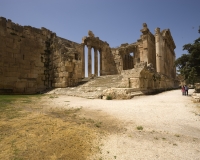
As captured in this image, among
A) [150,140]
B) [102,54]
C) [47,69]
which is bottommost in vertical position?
[150,140]

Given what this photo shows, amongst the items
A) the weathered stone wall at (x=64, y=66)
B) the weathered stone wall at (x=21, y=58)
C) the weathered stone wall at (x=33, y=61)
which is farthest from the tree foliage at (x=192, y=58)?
the weathered stone wall at (x=21, y=58)

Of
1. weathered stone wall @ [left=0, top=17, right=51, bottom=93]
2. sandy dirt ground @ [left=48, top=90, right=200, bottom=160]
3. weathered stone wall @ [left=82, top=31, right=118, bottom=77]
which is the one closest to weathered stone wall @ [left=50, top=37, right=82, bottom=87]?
weathered stone wall @ [left=0, top=17, right=51, bottom=93]

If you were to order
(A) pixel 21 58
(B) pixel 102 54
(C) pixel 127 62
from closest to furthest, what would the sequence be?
(A) pixel 21 58 < (B) pixel 102 54 < (C) pixel 127 62

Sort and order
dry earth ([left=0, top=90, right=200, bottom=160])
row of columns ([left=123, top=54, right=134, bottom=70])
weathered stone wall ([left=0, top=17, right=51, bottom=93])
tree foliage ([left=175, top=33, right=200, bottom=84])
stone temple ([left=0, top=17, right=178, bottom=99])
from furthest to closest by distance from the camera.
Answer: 1. row of columns ([left=123, top=54, right=134, bottom=70])
2. tree foliage ([left=175, top=33, right=200, bottom=84])
3. weathered stone wall ([left=0, top=17, right=51, bottom=93])
4. stone temple ([left=0, top=17, right=178, bottom=99])
5. dry earth ([left=0, top=90, right=200, bottom=160])

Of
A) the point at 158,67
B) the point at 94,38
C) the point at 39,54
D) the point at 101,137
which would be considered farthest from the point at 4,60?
the point at 158,67

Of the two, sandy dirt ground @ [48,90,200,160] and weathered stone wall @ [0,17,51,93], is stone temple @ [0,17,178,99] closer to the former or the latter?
weathered stone wall @ [0,17,51,93]

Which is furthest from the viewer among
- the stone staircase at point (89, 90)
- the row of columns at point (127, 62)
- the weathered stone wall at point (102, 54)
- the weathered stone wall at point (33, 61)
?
the row of columns at point (127, 62)

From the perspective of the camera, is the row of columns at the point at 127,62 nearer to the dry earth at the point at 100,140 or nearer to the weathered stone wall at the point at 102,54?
the weathered stone wall at the point at 102,54

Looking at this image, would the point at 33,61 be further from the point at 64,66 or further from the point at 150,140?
the point at 150,140

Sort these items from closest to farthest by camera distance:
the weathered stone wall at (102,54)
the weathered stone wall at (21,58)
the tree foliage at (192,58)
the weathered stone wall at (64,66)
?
1. the weathered stone wall at (21,58)
2. the weathered stone wall at (64,66)
3. the tree foliage at (192,58)
4. the weathered stone wall at (102,54)

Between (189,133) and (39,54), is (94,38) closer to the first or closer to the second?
(39,54)

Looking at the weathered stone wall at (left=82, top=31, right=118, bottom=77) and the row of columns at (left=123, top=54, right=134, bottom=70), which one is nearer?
the weathered stone wall at (left=82, top=31, right=118, bottom=77)

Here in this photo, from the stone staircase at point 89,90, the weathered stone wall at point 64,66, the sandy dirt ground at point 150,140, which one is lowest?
the sandy dirt ground at point 150,140

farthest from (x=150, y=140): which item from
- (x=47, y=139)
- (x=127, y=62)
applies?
(x=127, y=62)
